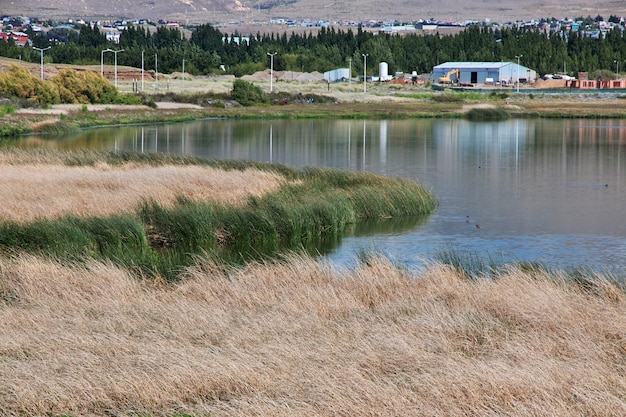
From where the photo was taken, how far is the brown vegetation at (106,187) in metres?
21.0

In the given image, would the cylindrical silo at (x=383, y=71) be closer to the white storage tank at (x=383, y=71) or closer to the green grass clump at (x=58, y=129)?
the white storage tank at (x=383, y=71)

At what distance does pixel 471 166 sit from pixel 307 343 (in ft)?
99.7

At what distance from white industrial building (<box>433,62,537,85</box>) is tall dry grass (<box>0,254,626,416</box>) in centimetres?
12690

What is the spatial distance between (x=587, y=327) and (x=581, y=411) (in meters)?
2.82

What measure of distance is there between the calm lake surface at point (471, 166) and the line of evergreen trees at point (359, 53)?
78.8 metres

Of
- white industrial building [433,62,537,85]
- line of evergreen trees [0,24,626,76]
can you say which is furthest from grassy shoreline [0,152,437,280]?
line of evergreen trees [0,24,626,76]

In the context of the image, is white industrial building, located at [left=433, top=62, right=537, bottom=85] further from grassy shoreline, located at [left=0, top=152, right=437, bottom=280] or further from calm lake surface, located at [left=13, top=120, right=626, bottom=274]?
grassy shoreline, located at [left=0, top=152, right=437, bottom=280]

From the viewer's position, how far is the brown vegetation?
826 inches

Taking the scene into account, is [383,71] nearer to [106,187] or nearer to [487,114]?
[487,114]

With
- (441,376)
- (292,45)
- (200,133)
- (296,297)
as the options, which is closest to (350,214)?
(296,297)

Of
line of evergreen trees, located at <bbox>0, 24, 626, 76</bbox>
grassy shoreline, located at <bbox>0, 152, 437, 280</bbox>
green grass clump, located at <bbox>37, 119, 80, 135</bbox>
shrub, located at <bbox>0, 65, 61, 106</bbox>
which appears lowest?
grassy shoreline, located at <bbox>0, 152, 437, 280</bbox>

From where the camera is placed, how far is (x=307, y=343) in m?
10.6

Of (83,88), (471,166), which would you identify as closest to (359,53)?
(83,88)

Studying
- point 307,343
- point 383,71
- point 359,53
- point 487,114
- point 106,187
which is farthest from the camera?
point 359,53
